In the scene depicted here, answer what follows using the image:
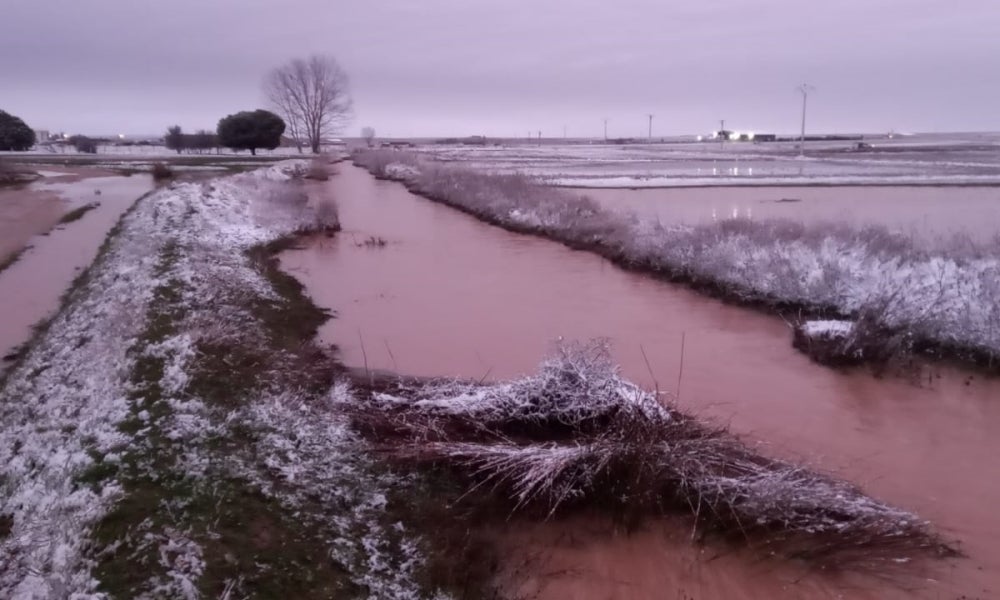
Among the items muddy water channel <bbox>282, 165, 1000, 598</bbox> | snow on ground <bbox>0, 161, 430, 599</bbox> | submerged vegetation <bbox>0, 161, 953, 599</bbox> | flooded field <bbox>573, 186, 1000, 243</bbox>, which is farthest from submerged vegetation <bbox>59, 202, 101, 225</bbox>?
flooded field <bbox>573, 186, 1000, 243</bbox>

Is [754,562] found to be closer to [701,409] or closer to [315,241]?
[701,409]

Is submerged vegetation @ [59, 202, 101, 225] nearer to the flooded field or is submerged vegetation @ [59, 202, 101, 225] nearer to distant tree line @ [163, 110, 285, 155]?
the flooded field

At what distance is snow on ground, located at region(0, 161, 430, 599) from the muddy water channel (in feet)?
5.11

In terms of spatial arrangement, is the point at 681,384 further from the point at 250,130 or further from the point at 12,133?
the point at 12,133

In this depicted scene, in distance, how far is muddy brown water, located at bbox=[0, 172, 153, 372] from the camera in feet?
38.3

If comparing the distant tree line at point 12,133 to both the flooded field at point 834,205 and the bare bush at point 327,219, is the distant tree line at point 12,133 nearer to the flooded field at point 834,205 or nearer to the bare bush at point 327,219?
the bare bush at point 327,219

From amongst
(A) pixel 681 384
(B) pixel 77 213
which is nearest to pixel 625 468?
(A) pixel 681 384

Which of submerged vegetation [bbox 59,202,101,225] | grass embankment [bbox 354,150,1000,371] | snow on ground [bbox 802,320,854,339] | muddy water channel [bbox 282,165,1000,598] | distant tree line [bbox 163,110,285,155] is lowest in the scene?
muddy water channel [bbox 282,165,1000,598]

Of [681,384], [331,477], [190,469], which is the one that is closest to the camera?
[190,469]

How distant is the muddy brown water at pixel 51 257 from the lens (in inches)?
459

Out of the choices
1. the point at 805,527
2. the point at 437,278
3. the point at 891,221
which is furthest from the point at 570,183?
the point at 805,527

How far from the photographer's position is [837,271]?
13008mm

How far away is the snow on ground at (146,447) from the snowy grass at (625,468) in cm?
84

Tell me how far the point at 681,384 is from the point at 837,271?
5596 mm
